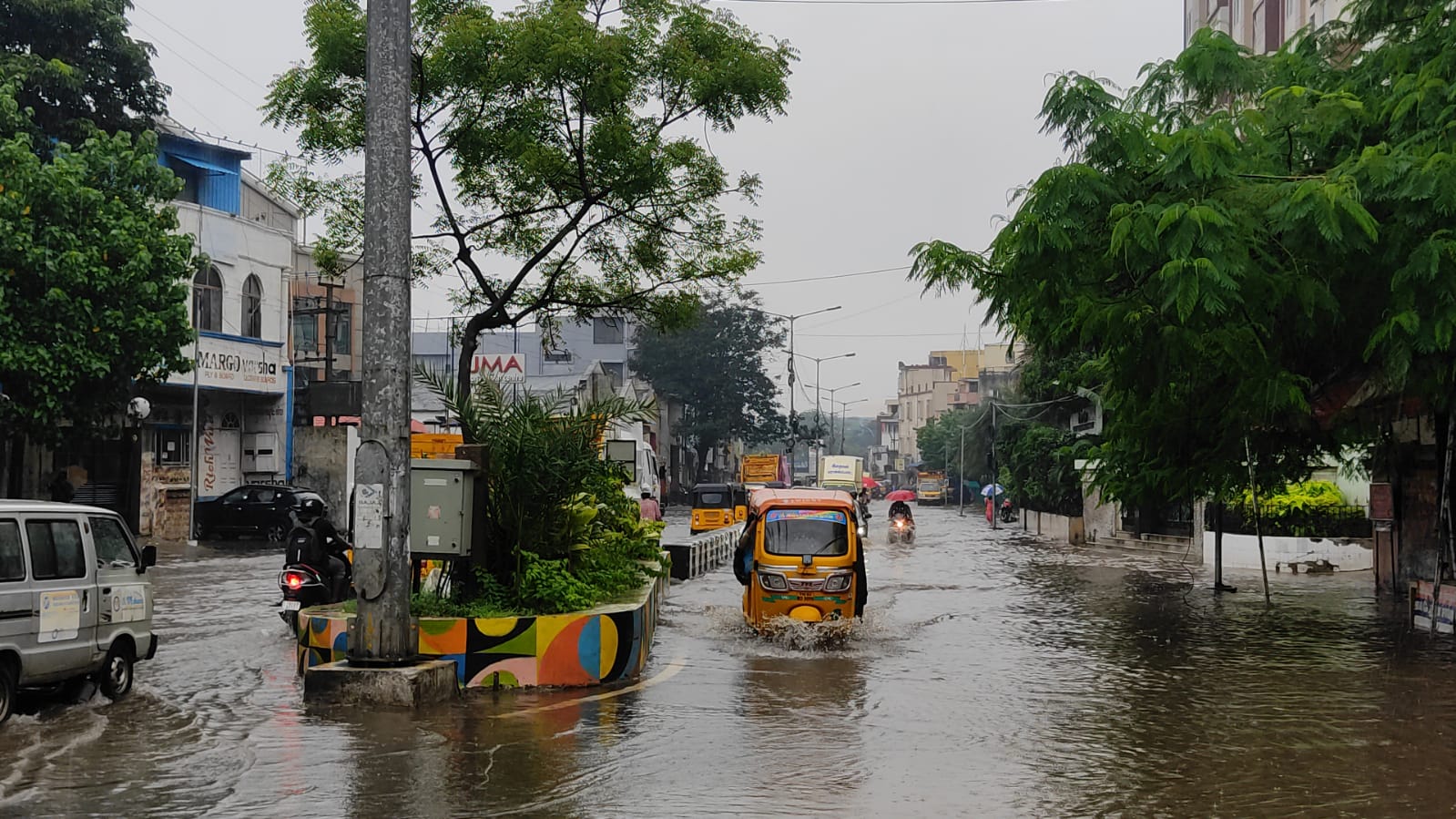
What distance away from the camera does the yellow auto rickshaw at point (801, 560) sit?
1636 centimetres

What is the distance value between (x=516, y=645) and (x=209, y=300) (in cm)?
3046

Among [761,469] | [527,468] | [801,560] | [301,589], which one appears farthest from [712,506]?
[527,468]

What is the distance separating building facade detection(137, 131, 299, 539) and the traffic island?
2631cm

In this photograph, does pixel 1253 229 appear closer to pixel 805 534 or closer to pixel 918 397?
pixel 805 534

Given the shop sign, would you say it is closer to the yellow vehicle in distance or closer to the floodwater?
the yellow vehicle in distance

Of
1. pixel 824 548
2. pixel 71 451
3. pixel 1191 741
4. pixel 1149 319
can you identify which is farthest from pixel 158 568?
pixel 1191 741

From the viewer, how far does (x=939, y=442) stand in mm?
126438

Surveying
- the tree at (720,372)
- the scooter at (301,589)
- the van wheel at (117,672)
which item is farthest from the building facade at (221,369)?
the tree at (720,372)

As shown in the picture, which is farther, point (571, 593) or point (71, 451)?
point (71, 451)

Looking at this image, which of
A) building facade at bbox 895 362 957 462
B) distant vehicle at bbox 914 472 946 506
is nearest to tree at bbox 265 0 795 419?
distant vehicle at bbox 914 472 946 506

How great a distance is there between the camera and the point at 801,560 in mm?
16516

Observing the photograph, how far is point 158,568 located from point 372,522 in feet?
58.6

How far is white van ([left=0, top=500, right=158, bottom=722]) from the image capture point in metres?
10.1

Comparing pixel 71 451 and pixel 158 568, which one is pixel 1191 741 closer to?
pixel 158 568
